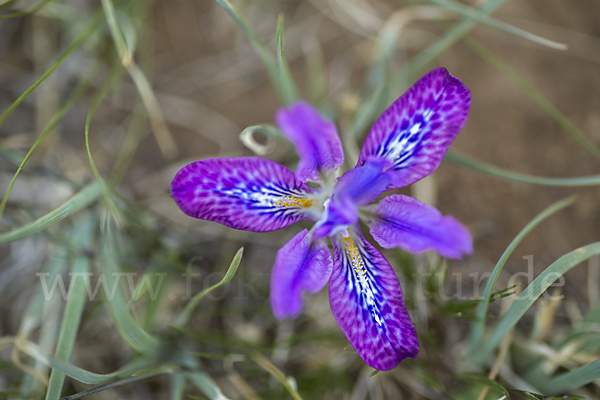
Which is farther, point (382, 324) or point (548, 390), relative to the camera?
point (548, 390)

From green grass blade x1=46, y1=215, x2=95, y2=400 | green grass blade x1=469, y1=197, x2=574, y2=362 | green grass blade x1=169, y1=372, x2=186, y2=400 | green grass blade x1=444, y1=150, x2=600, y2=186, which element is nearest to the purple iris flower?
green grass blade x1=469, y1=197, x2=574, y2=362

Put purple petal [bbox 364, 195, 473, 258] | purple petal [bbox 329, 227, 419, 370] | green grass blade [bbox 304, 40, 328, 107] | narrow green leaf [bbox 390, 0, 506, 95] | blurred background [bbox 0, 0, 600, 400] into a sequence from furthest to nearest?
green grass blade [bbox 304, 40, 328, 107] < blurred background [bbox 0, 0, 600, 400] < narrow green leaf [bbox 390, 0, 506, 95] < purple petal [bbox 329, 227, 419, 370] < purple petal [bbox 364, 195, 473, 258]

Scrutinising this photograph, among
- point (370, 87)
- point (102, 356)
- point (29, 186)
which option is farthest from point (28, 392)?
point (370, 87)

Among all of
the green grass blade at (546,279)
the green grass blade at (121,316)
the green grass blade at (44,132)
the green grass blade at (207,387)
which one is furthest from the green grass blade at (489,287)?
Result: the green grass blade at (44,132)

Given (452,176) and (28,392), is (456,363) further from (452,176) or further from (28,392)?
(28,392)

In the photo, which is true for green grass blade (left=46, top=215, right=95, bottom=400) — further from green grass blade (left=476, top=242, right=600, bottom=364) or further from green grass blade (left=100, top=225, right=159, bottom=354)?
green grass blade (left=476, top=242, right=600, bottom=364)

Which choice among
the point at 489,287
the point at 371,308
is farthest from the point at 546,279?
the point at 371,308

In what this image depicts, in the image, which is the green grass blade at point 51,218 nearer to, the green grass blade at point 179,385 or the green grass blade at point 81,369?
the green grass blade at point 81,369
